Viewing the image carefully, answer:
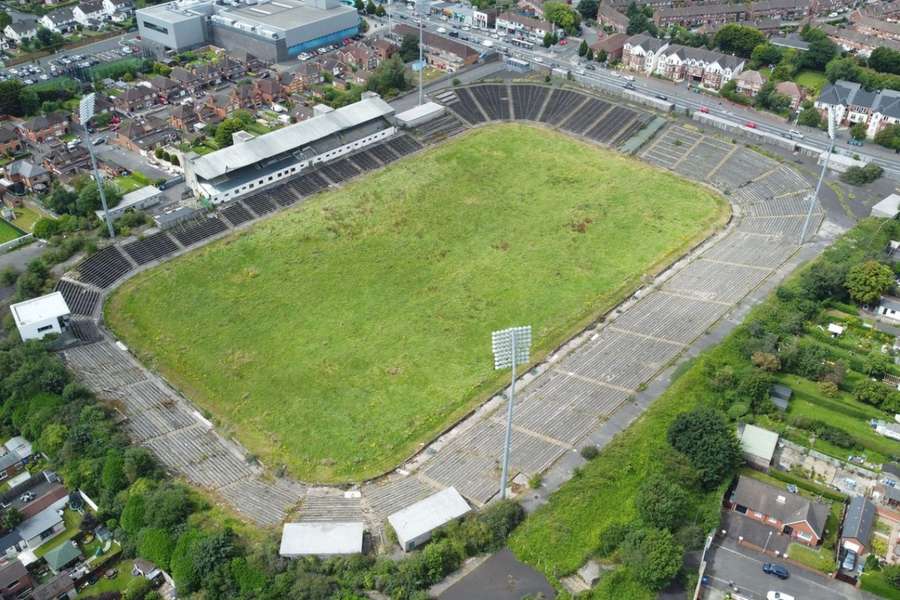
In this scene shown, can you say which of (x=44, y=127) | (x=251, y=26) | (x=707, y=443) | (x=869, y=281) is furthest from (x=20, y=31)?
(x=869, y=281)

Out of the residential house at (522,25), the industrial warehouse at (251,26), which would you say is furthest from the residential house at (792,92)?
the industrial warehouse at (251,26)

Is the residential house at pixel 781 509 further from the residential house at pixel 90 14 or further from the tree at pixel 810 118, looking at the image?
the residential house at pixel 90 14

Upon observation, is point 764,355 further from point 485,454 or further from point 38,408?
point 38,408

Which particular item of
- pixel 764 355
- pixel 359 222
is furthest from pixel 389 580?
pixel 359 222

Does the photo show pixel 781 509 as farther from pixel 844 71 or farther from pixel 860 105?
pixel 844 71

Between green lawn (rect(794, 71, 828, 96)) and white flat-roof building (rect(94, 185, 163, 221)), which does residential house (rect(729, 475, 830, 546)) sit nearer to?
white flat-roof building (rect(94, 185, 163, 221))

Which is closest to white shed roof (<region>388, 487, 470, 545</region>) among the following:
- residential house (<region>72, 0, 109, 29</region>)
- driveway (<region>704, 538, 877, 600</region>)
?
driveway (<region>704, 538, 877, 600</region>)
